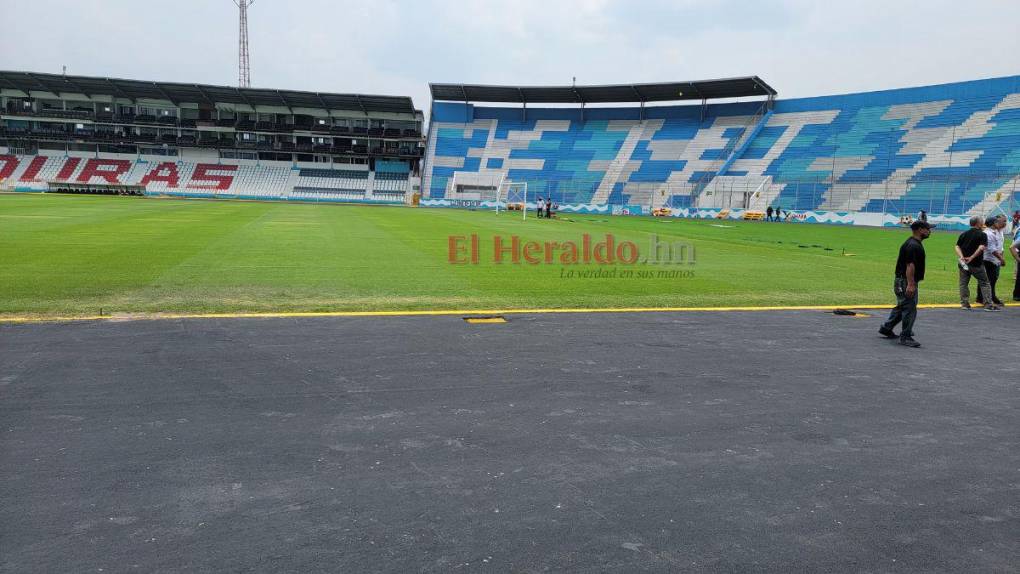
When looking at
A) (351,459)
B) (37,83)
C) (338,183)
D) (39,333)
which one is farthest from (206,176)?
(351,459)

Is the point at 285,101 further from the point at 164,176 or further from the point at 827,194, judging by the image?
the point at 827,194

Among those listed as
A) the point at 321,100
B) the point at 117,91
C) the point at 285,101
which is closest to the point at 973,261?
the point at 321,100

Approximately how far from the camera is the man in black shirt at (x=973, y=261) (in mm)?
10070

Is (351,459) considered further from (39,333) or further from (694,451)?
(39,333)

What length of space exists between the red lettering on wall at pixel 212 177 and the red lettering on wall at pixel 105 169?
301 inches

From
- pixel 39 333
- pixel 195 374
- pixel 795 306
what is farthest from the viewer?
pixel 795 306

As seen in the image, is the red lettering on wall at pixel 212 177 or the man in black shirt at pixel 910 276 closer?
the man in black shirt at pixel 910 276

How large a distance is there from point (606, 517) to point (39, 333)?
666cm

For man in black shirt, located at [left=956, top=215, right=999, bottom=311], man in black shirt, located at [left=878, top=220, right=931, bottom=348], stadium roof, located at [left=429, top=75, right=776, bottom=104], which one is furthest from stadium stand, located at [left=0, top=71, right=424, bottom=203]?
man in black shirt, located at [left=878, top=220, right=931, bottom=348]

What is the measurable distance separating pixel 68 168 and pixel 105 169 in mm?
3836

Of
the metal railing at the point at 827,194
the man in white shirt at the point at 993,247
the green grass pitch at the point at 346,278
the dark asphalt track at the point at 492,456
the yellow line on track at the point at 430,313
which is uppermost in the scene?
the metal railing at the point at 827,194

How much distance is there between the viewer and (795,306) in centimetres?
988

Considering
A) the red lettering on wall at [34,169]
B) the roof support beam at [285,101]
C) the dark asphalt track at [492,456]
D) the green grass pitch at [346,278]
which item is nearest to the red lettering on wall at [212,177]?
the roof support beam at [285,101]

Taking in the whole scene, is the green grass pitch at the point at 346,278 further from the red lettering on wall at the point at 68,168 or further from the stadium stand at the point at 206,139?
the red lettering on wall at the point at 68,168
